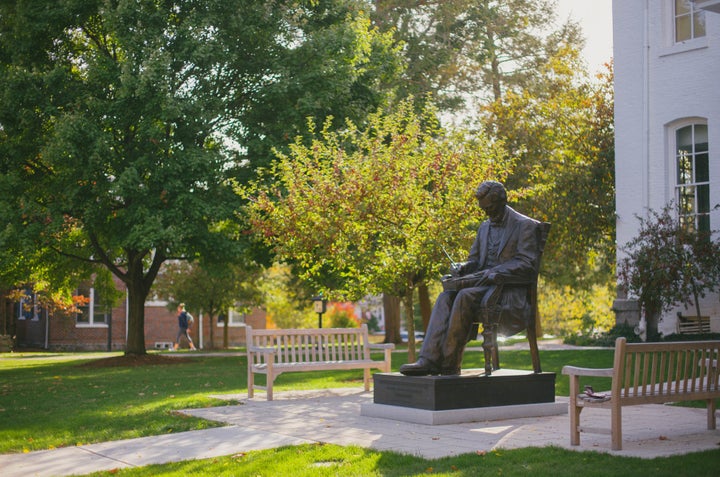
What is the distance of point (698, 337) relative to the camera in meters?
18.5

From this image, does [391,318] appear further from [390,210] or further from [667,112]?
[390,210]

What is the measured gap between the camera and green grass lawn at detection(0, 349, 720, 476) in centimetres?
733

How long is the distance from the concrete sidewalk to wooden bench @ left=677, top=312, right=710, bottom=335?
8.60m

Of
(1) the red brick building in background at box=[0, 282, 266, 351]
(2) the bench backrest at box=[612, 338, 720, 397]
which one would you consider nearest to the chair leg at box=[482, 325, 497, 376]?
(2) the bench backrest at box=[612, 338, 720, 397]

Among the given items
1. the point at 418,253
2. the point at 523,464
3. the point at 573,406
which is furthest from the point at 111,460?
the point at 418,253

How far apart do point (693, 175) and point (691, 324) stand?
3.34 metres

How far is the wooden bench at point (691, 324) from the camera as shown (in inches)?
770

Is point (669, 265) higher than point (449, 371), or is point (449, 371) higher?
point (669, 265)

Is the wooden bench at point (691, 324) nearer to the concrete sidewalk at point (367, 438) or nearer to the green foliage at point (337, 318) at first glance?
the concrete sidewalk at point (367, 438)

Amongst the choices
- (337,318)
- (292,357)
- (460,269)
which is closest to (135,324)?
(292,357)

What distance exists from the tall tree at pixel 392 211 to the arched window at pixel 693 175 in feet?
17.2

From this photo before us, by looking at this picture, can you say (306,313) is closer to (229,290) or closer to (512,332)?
(229,290)

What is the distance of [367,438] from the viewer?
9133 mm

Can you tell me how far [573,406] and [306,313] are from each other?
42.1m
